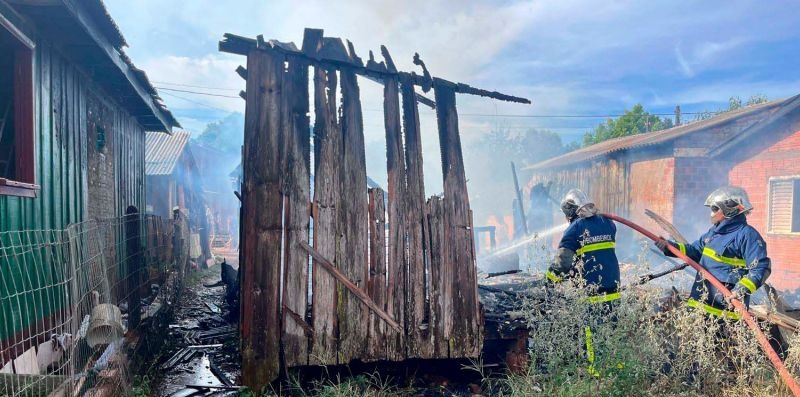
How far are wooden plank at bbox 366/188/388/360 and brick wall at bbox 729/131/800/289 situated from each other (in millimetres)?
12421

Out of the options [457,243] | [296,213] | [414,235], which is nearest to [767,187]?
[457,243]

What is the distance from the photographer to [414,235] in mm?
4043

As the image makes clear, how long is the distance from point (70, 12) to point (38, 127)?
114cm

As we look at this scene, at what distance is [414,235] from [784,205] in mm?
12466

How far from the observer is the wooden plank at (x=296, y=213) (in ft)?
12.3

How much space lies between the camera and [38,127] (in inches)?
172

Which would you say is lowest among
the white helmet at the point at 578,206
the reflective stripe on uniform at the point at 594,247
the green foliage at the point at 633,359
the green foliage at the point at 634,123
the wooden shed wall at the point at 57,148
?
the green foliage at the point at 633,359

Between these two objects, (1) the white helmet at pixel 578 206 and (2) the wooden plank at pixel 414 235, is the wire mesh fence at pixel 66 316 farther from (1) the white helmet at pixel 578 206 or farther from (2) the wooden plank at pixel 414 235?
Result: (1) the white helmet at pixel 578 206

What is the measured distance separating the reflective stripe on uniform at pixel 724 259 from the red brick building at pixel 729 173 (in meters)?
9.21

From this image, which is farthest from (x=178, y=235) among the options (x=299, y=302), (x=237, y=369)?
(x=299, y=302)

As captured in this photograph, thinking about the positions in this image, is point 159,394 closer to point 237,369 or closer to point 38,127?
point 237,369

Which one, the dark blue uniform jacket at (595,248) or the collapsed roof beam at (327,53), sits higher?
the collapsed roof beam at (327,53)

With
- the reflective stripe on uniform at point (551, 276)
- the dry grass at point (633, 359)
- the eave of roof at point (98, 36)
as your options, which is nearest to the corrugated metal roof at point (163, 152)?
the eave of roof at point (98, 36)

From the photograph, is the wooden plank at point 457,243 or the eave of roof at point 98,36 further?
the eave of roof at point 98,36
